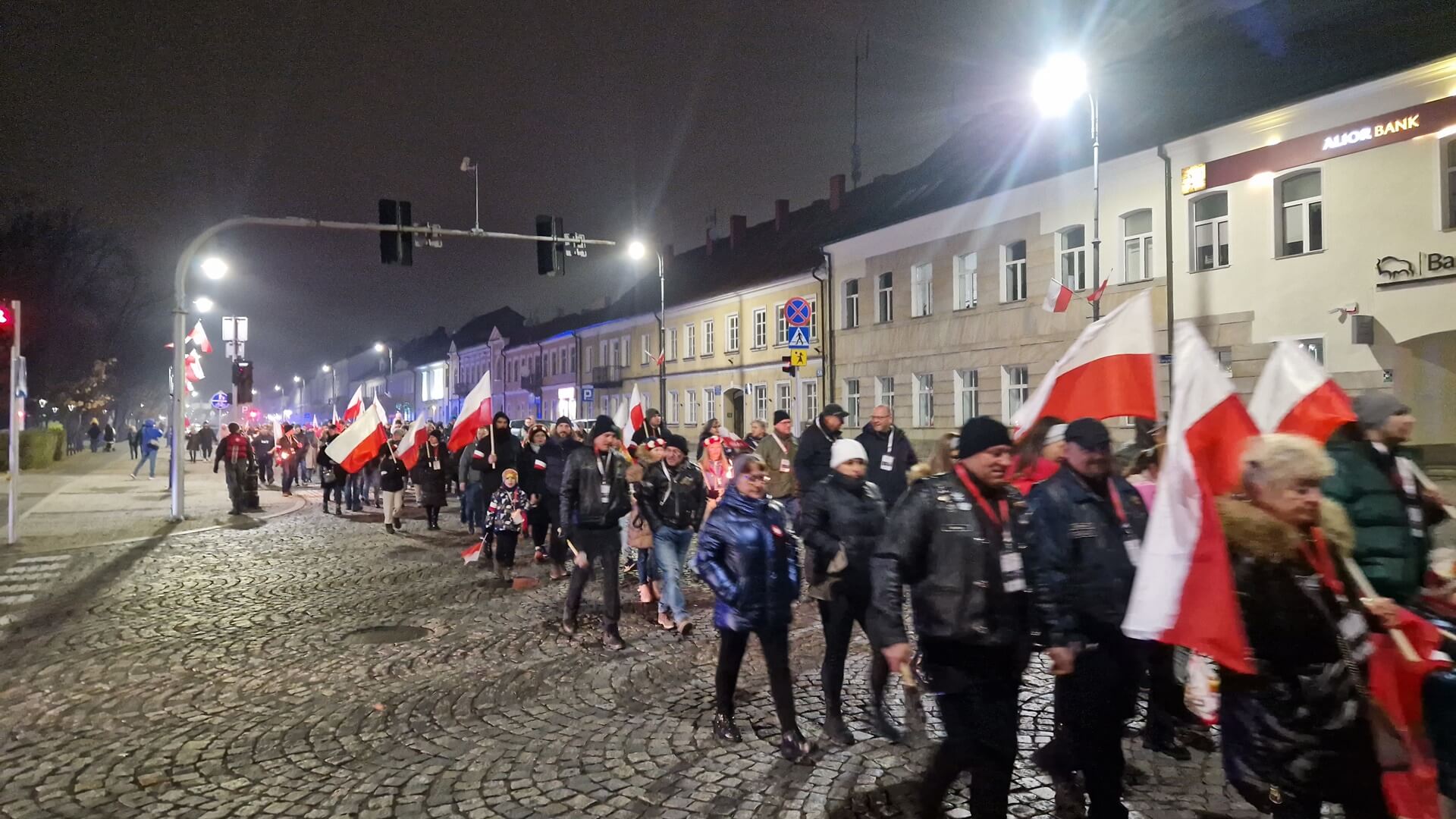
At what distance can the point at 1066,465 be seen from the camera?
4.26 m

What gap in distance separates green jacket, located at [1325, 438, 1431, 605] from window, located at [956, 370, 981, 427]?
23.3 m

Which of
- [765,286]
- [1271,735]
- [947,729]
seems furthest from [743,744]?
[765,286]

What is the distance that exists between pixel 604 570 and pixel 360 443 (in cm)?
1005

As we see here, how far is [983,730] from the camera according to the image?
11.8 feet

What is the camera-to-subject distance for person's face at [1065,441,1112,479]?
4.12m

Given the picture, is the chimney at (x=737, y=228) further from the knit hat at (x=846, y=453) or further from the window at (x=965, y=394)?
the knit hat at (x=846, y=453)

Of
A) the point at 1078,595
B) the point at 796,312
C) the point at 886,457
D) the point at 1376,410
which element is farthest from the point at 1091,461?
the point at 796,312

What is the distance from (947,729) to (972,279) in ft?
A: 84.2

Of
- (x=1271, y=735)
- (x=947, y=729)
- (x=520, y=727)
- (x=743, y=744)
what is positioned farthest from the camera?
(x=520, y=727)

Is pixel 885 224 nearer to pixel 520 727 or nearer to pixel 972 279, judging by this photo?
pixel 972 279

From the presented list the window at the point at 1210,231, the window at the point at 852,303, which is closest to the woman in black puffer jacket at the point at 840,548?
the window at the point at 1210,231

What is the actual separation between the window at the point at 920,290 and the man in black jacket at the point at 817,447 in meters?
21.4

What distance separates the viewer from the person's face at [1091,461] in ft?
13.5

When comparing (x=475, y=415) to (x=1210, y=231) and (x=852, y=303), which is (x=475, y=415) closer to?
(x=1210, y=231)
